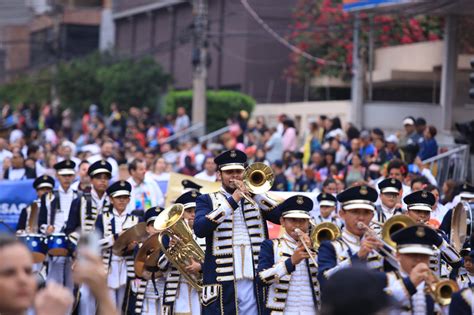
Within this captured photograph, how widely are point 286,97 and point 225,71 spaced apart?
11.2ft

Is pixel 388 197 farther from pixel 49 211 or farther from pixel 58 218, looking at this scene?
pixel 49 211

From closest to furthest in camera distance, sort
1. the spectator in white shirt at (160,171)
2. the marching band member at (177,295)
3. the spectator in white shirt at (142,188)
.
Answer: the marching band member at (177,295), the spectator in white shirt at (142,188), the spectator in white shirt at (160,171)

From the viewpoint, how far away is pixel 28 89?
55.5m

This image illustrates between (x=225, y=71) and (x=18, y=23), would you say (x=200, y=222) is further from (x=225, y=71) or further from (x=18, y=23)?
(x=18, y=23)

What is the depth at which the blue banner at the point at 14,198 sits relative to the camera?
2062cm

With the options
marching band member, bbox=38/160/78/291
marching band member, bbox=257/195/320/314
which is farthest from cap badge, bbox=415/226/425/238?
marching band member, bbox=38/160/78/291

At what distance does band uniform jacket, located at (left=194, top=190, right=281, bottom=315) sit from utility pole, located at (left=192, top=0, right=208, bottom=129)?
20.9 meters

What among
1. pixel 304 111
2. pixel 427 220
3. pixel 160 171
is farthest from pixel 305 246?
pixel 304 111

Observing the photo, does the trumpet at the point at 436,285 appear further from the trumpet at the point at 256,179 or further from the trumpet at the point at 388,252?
the trumpet at the point at 256,179

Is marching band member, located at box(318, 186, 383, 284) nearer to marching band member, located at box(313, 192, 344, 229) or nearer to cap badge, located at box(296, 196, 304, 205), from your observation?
cap badge, located at box(296, 196, 304, 205)

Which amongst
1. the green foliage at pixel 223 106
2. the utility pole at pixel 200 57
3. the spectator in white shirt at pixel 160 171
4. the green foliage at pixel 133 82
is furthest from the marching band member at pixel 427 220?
the green foliage at pixel 133 82

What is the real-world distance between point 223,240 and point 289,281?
4.42 feet

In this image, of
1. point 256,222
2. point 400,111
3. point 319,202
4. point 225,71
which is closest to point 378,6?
point 400,111

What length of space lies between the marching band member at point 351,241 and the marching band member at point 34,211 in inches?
327
